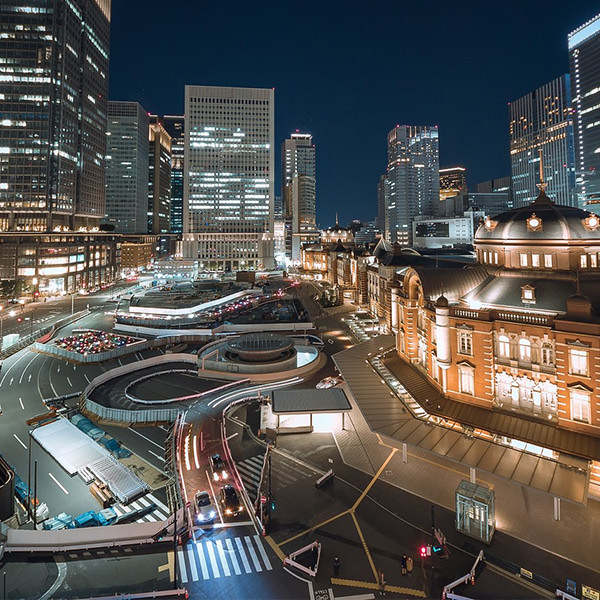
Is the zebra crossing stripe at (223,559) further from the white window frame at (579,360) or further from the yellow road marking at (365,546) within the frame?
the white window frame at (579,360)

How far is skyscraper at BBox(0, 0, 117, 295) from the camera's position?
123438 mm

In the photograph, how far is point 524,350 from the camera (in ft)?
109

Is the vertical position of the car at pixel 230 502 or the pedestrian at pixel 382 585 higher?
the car at pixel 230 502

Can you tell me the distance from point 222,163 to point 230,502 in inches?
7486

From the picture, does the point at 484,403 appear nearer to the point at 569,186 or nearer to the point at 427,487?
the point at 427,487

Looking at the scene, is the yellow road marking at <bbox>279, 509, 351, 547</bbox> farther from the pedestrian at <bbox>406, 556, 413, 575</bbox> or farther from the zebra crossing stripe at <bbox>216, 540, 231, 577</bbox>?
the pedestrian at <bbox>406, 556, 413, 575</bbox>

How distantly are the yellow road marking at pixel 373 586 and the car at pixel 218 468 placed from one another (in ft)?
44.6

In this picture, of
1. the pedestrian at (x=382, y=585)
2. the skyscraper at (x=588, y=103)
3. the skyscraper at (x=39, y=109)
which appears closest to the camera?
the pedestrian at (x=382, y=585)

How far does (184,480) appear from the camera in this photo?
105ft

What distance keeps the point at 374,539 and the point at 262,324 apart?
198ft

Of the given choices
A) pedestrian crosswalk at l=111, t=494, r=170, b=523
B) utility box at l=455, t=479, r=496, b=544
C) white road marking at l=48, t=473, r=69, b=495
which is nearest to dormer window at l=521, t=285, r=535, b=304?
utility box at l=455, t=479, r=496, b=544

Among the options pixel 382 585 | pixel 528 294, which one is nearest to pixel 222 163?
pixel 528 294

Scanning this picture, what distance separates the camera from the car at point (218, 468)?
32.5 metres

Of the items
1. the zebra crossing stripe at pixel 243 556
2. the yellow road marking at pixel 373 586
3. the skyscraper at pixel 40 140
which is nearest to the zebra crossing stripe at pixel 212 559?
the zebra crossing stripe at pixel 243 556
